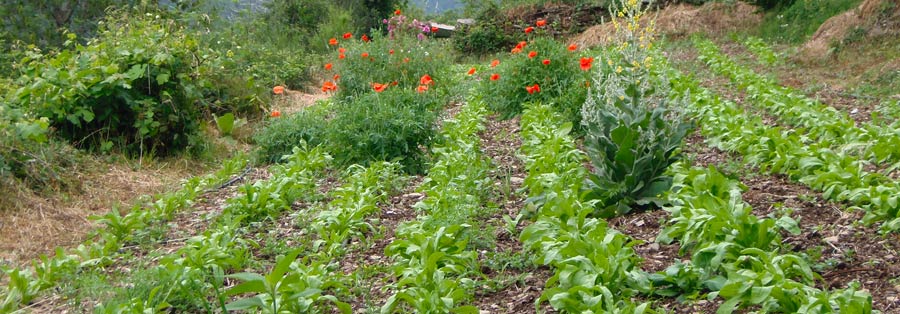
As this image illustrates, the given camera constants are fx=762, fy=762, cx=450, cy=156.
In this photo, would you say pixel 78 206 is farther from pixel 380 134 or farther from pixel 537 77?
pixel 537 77

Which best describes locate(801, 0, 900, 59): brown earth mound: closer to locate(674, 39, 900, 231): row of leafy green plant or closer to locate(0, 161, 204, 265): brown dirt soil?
locate(674, 39, 900, 231): row of leafy green plant

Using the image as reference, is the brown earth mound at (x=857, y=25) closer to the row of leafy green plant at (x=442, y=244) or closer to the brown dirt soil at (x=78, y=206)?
the row of leafy green plant at (x=442, y=244)

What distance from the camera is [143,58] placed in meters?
6.94

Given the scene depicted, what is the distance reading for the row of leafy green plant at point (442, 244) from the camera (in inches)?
125

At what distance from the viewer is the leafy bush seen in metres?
6.39

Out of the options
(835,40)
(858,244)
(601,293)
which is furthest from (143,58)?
(835,40)

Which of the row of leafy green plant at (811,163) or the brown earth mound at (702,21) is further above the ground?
the row of leafy green plant at (811,163)

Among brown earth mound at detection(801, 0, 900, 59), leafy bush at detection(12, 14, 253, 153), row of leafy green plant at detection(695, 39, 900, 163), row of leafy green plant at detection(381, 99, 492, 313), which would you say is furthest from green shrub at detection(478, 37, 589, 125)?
brown earth mound at detection(801, 0, 900, 59)

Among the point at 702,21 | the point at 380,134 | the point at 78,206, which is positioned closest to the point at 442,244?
the point at 380,134

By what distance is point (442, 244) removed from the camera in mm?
3742

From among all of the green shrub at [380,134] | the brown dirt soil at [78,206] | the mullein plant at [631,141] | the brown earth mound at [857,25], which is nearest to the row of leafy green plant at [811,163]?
the mullein plant at [631,141]

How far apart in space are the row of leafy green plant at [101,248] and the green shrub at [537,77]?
369 cm

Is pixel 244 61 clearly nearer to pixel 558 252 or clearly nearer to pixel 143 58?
pixel 143 58

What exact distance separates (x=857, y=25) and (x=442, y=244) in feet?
32.0
